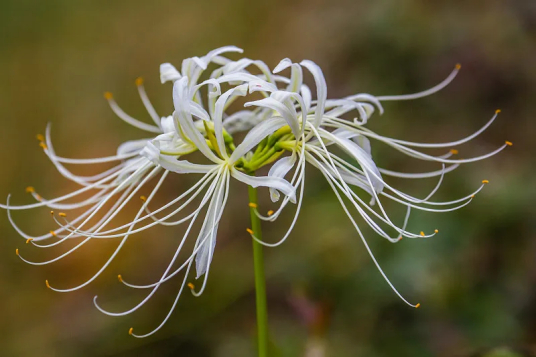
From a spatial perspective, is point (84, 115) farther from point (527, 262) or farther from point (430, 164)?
point (527, 262)

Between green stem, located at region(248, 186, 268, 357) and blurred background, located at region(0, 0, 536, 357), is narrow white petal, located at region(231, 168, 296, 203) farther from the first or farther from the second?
blurred background, located at region(0, 0, 536, 357)

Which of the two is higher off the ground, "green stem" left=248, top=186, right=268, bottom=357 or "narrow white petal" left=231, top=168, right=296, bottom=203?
"narrow white petal" left=231, top=168, right=296, bottom=203

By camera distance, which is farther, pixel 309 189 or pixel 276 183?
pixel 309 189

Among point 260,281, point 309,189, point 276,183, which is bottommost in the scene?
point 260,281

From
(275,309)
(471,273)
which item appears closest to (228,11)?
(275,309)

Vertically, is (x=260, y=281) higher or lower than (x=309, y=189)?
lower

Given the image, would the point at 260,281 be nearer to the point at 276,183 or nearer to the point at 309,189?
the point at 276,183

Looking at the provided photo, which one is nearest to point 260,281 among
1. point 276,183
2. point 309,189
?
point 276,183

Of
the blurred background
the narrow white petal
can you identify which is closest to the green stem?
the narrow white petal

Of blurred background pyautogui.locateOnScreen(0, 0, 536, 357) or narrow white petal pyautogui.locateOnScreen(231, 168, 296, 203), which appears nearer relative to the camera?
narrow white petal pyautogui.locateOnScreen(231, 168, 296, 203)
